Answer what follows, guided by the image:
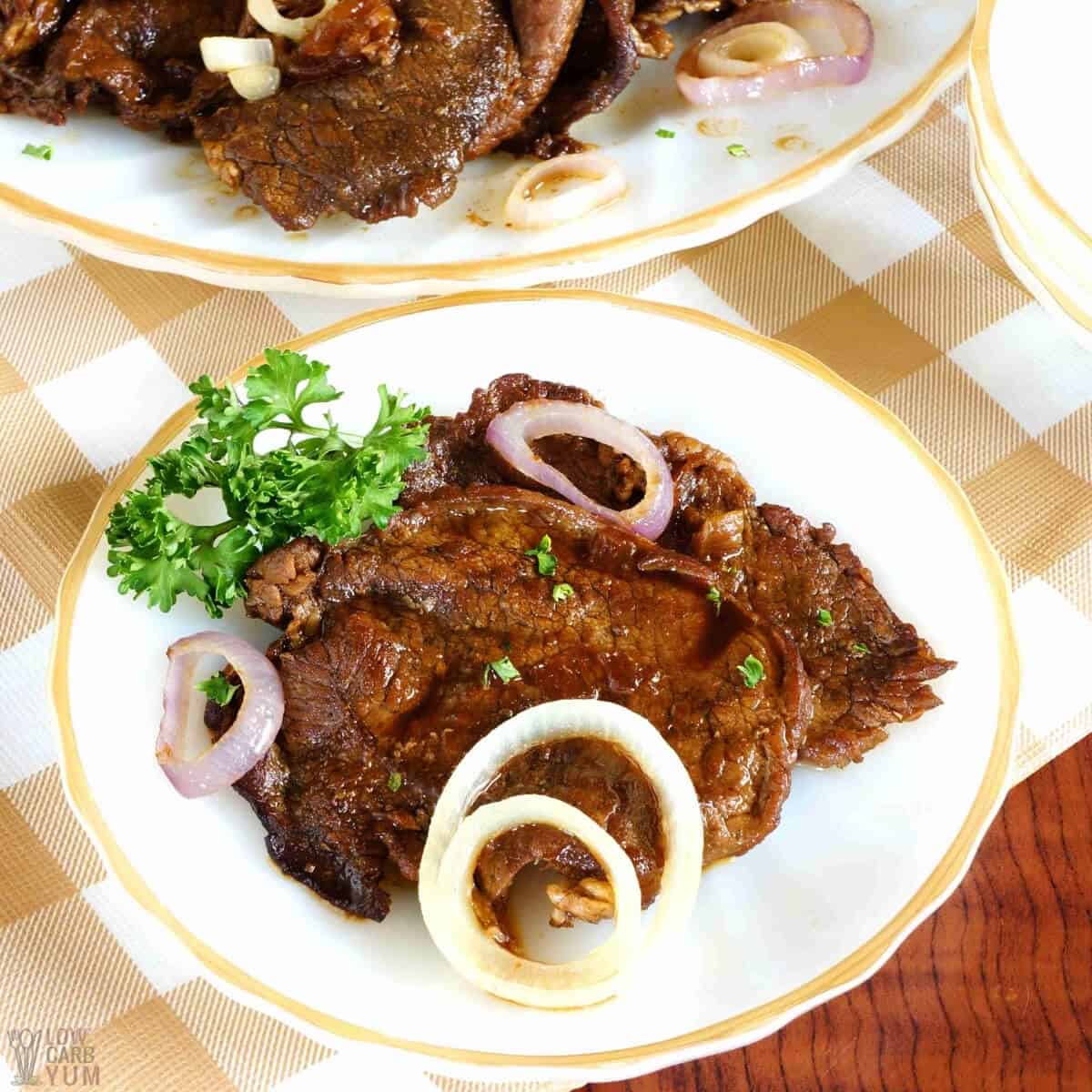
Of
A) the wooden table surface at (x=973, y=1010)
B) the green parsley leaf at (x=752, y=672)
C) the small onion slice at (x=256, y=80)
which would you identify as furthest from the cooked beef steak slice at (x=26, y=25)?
the wooden table surface at (x=973, y=1010)

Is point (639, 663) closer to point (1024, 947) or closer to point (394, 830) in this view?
point (394, 830)

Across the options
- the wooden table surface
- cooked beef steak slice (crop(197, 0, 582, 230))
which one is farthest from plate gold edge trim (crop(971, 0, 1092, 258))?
the wooden table surface

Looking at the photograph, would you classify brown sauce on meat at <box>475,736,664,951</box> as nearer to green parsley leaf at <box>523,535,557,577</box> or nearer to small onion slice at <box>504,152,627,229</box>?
green parsley leaf at <box>523,535,557,577</box>

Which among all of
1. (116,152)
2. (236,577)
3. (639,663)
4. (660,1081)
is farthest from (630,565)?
(116,152)

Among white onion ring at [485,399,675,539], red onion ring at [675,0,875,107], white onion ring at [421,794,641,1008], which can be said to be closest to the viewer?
white onion ring at [421,794,641,1008]

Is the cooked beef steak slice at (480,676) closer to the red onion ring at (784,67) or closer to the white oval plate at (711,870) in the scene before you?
the white oval plate at (711,870)
